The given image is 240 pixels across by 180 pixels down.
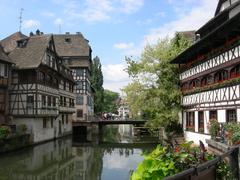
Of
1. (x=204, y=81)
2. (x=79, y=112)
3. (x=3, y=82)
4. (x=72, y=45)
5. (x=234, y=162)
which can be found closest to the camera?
(x=234, y=162)

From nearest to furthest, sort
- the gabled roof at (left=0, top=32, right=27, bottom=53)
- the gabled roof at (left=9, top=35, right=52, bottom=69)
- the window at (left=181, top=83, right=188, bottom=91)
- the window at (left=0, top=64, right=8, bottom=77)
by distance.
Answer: the window at (left=181, top=83, right=188, bottom=91)
the window at (left=0, top=64, right=8, bottom=77)
the gabled roof at (left=9, top=35, right=52, bottom=69)
the gabled roof at (left=0, top=32, right=27, bottom=53)

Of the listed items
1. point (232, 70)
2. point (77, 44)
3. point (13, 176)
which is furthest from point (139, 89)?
point (77, 44)

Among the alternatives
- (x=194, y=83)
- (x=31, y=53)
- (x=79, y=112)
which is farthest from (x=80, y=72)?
(x=194, y=83)

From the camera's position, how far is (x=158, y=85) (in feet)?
115

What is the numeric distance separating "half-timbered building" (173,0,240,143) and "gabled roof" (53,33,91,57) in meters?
31.5

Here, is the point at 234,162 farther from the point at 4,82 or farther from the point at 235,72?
the point at 4,82

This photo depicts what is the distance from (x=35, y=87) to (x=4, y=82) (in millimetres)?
3004

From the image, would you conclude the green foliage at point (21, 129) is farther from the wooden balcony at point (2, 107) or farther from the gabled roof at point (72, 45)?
the gabled roof at point (72, 45)

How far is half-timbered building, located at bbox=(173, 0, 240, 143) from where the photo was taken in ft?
61.3

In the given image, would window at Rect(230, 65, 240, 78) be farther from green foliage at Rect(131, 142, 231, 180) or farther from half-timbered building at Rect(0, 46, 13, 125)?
half-timbered building at Rect(0, 46, 13, 125)

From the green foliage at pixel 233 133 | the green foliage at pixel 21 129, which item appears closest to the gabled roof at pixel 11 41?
the green foliage at pixel 21 129

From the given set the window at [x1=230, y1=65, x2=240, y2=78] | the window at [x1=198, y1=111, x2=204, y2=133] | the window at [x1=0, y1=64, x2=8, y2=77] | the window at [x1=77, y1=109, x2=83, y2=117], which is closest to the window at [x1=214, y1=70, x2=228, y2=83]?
the window at [x1=230, y1=65, x2=240, y2=78]

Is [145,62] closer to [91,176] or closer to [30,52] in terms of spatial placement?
[30,52]

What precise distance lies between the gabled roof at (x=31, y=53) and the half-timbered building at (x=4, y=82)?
1502 mm
